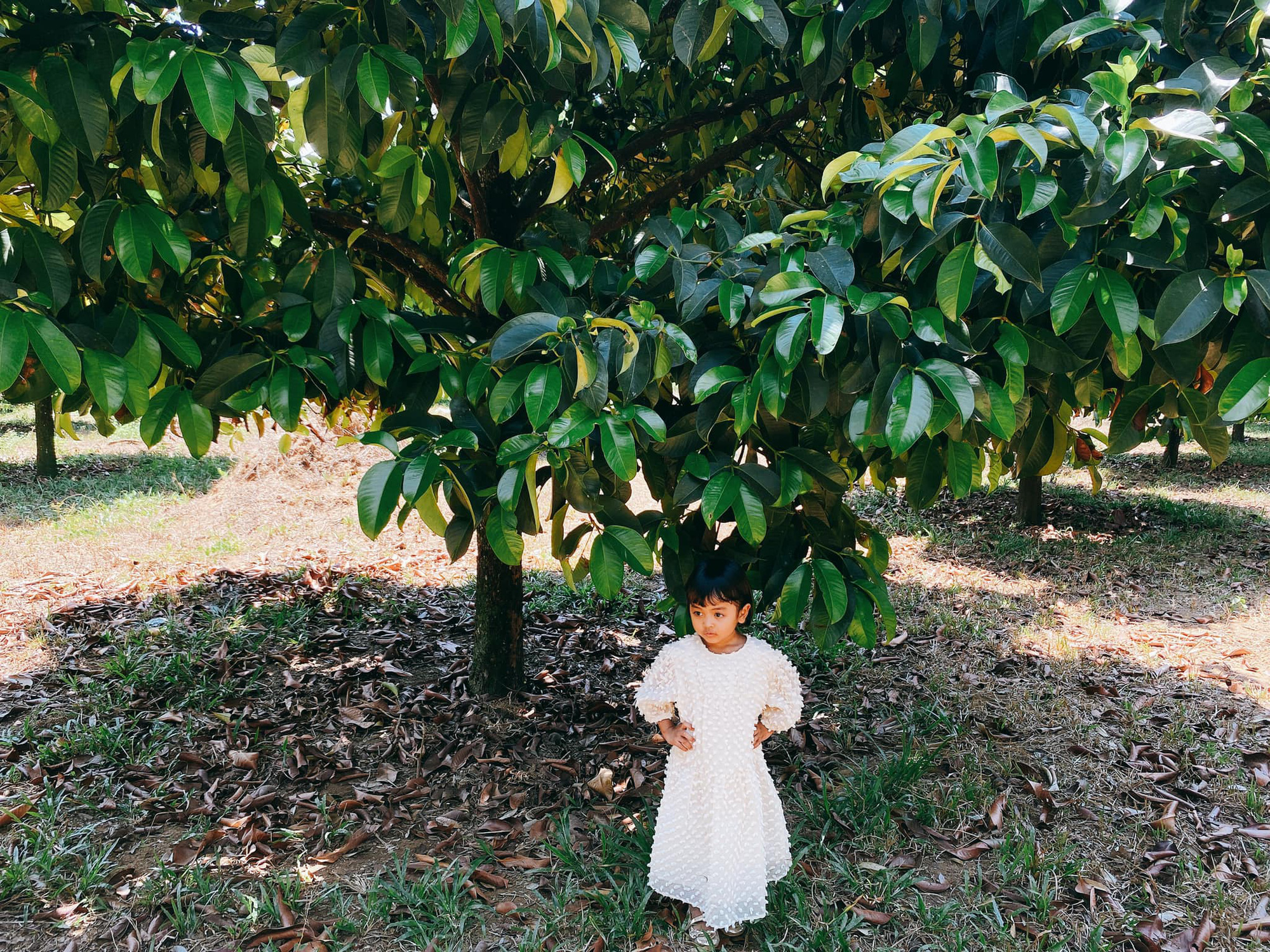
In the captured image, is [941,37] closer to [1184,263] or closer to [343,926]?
[1184,263]

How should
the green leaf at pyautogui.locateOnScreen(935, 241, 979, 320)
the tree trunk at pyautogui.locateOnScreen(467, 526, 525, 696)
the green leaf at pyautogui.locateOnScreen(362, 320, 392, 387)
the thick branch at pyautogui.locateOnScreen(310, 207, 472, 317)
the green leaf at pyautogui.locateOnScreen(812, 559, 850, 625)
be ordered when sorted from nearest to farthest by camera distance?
1. the green leaf at pyautogui.locateOnScreen(935, 241, 979, 320)
2. the green leaf at pyautogui.locateOnScreen(362, 320, 392, 387)
3. the green leaf at pyautogui.locateOnScreen(812, 559, 850, 625)
4. the thick branch at pyautogui.locateOnScreen(310, 207, 472, 317)
5. the tree trunk at pyautogui.locateOnScreen(467, 526, 525, 696)

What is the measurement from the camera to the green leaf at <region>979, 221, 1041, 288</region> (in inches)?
56.6

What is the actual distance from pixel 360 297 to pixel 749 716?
1.59 metres

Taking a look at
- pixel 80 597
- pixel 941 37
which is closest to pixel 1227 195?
pixel 941 37

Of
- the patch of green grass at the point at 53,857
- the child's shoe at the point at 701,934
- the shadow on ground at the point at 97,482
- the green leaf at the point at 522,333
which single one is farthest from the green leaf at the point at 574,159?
the shadow on ground at the point at 97,482

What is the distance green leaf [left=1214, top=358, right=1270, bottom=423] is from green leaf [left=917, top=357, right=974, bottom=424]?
43 centimetres

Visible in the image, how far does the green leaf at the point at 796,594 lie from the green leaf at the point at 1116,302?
913 mm

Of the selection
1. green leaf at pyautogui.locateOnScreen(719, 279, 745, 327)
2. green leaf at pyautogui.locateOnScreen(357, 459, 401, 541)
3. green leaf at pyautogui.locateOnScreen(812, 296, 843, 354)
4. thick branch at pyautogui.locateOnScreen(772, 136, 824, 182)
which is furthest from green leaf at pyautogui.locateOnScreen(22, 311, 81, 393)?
thick branch at pyautogui.locateOnScreen(772, 136, 824, 182)

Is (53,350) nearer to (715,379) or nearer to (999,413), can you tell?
(715,379)

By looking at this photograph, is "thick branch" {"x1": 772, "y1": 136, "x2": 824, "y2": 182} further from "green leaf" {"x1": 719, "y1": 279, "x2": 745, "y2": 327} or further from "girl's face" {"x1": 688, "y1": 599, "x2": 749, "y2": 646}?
"girl's face" {"x1": 688, "y1": 599, "x2": 749, "y2": 646}

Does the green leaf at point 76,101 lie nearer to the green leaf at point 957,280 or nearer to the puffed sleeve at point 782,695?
the green leaf at point 957,280

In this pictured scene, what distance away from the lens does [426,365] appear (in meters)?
1.99

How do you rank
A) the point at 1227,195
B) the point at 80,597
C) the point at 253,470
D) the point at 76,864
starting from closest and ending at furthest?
the point at 1227,195 < the point at 76,864 < the point at 80,597 < the point at 253,470

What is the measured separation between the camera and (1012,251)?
1449mm
